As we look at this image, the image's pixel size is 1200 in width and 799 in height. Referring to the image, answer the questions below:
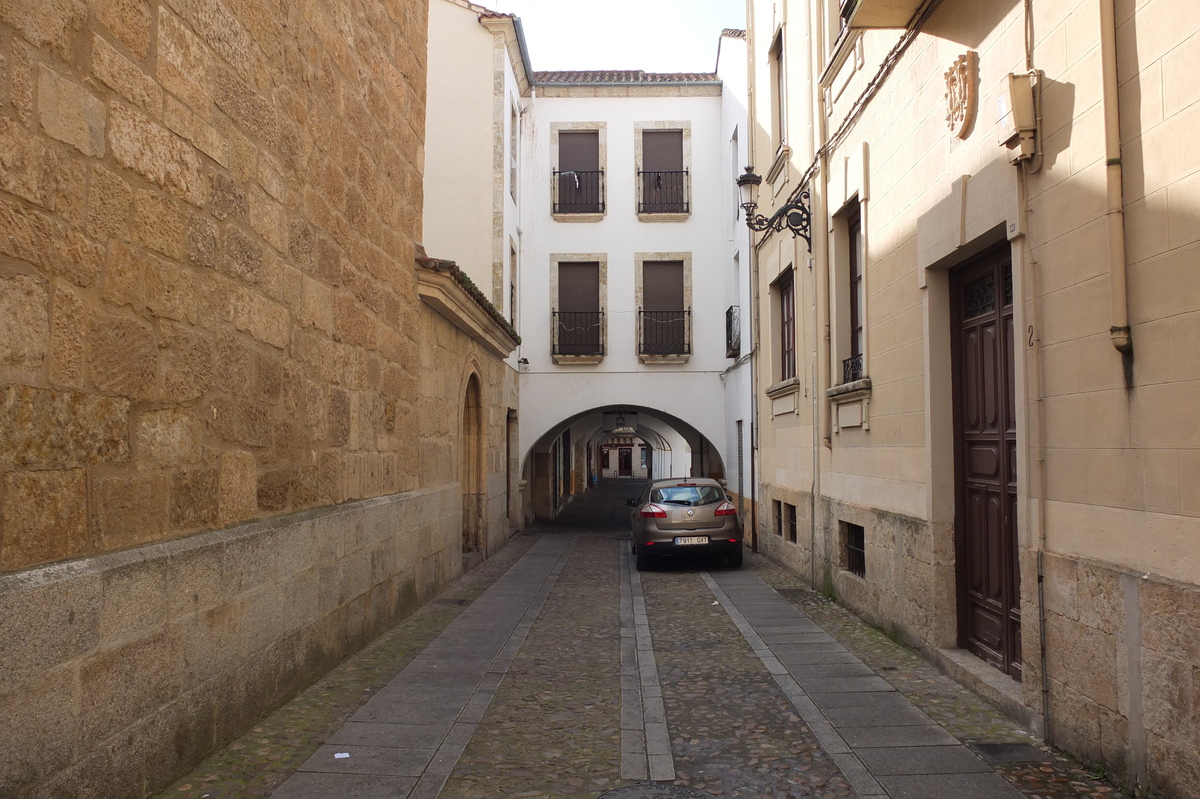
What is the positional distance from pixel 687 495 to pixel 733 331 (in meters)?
→ 6.29

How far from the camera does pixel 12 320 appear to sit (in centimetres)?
327

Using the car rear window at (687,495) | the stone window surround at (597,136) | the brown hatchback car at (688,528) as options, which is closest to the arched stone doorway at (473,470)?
the brown hatchback car at (688,528)

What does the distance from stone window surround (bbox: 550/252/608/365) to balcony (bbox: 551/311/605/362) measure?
0.15ft

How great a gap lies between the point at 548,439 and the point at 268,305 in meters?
16.4

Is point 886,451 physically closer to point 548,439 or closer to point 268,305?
point 268,305

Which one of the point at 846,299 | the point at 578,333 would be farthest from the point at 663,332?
the point at 846,299

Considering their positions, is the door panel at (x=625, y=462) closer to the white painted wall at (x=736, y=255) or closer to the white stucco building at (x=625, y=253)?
the white stucco building at (x=625, y=253)

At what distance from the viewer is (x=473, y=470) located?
1438 centimetres

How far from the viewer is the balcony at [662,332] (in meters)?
20.1

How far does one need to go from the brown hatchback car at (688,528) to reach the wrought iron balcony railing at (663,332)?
7215 millimetres

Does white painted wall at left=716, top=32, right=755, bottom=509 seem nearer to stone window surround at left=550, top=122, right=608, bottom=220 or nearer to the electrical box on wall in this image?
stone window surround at left=550, top=122, right=608, bottom=220

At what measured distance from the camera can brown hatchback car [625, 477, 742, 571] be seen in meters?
12.7

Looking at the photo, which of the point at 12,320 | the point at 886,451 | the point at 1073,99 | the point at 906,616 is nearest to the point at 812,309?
the point at 886,451

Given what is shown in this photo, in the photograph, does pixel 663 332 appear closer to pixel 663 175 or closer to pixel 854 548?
pixel 663 175
